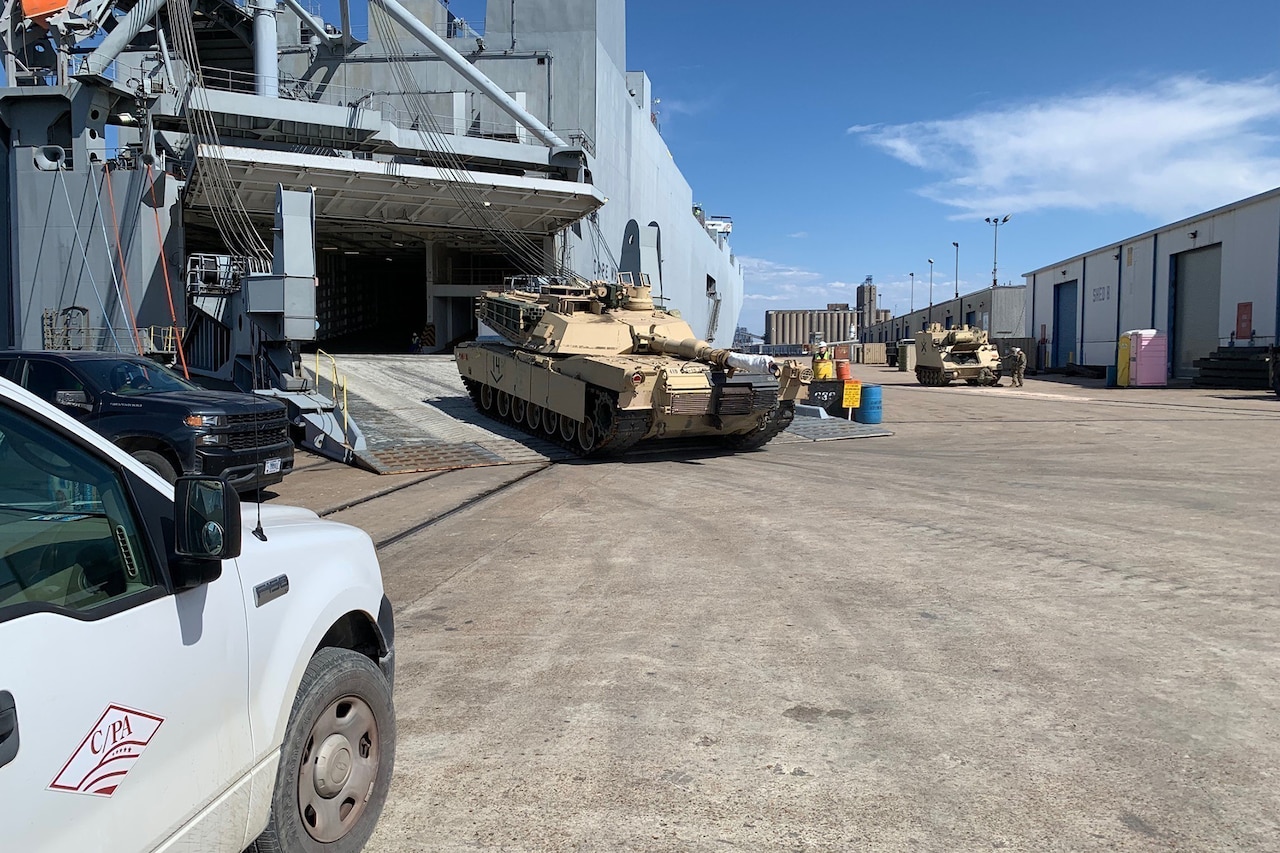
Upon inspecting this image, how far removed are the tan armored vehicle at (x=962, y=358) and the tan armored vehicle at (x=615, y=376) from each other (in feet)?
66.9

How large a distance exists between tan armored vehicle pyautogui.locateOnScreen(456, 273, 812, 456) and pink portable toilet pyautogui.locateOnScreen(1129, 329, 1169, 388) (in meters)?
23.1

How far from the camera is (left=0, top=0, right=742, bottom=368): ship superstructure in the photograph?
2391 cm

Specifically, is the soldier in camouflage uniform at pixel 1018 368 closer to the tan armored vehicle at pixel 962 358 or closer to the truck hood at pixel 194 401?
the tan armored vehicle at pixel 962 358

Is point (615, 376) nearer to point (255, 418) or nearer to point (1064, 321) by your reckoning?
point (255, 418)

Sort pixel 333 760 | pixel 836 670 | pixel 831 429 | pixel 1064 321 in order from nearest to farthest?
1. pixel 333 760
2. pixel 836 670
3. pixel 831 429
4. pixel 1064 321

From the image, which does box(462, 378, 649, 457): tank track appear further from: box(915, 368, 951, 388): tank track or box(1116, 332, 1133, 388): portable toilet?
→ box(1116, 332, 1133, 388): portable toilet

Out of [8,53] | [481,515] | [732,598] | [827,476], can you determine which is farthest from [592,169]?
[732,598]

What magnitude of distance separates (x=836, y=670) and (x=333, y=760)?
9.19 feet

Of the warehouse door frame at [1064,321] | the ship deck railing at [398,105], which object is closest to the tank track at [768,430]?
the ship deck railing at [398,105]

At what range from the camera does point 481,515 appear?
9.90m

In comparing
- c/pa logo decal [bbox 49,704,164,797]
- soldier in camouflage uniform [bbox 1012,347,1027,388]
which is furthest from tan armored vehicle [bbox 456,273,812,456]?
soldier in camouflage uniform [bbox 1012,347,1027,388]

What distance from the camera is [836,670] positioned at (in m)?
4.95

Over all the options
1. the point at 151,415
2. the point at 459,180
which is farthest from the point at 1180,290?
the point at 151,415

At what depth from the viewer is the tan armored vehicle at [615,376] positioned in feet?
45.9
